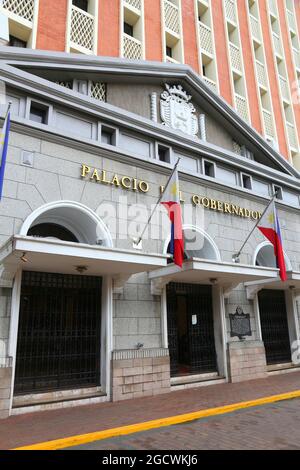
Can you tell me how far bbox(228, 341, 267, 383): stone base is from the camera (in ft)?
38.6

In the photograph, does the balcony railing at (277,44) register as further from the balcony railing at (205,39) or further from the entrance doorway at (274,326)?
the entrance doorway at (274,326)

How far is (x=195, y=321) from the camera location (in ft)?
39.0

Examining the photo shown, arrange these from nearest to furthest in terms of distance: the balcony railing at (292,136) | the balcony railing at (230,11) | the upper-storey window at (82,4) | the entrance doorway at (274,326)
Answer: the entrance doorway at (274,326) → the upper-storey window at (82,4) → the balcony railing at (230,11) → the balcony railing at (292,136)

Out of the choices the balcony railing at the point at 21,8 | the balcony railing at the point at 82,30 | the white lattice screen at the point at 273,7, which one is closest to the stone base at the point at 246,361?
the balcony railing at the point at 82,30

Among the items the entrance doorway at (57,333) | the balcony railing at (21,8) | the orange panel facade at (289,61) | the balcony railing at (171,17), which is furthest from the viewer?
the orange panel facade at (289,61)

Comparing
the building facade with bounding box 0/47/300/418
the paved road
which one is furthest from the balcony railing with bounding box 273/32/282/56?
the paved road

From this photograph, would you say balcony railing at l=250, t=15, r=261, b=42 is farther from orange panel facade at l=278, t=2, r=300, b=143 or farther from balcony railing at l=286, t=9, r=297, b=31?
balcony railing at l=286, t=9, r=297, b=31

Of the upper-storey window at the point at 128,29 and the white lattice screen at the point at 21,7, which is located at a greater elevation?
the upper-storey window at the point at 128,29

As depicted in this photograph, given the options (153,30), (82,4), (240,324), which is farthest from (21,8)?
(240,324)

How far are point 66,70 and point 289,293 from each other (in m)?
12.2

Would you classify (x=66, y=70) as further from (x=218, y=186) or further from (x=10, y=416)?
(x=10, y=416)

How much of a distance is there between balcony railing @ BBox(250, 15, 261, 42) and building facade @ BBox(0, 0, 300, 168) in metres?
0.08

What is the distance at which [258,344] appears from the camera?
1266 centimetres

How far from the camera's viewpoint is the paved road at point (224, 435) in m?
5.70
